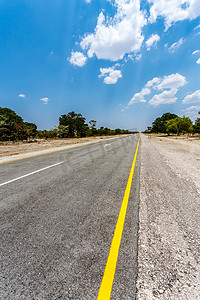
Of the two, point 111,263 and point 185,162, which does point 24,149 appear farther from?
point 111,263

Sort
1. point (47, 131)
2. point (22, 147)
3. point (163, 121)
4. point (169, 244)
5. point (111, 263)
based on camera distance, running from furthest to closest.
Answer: point (163, 121)
point (47, 131)
point (22, 147)
point (169, 244)
point (111, 263)

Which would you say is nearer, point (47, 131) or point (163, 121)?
point (47, 131)

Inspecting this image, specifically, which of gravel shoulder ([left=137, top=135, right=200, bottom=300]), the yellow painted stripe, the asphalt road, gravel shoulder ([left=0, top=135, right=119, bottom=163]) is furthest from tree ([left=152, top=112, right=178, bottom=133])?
the yellow painted stripe

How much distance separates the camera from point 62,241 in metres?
2.12

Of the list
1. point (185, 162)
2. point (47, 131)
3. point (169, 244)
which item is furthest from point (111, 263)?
point (47, 131)

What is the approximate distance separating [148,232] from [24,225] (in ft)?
7.77

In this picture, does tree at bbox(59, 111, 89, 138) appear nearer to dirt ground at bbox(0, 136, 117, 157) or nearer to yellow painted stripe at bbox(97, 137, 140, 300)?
dirt ground at bbox(0, 136, 117, 157)

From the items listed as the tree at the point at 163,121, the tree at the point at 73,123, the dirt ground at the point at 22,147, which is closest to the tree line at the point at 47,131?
the tree at the point at 73,123

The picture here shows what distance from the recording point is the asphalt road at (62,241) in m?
1.47

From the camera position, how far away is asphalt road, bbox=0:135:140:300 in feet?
4.83

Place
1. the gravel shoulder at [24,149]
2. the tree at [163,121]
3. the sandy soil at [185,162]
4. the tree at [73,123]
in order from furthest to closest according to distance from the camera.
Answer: the tree at [163,121]
the tree at [73,123]
the gravel shoulder at [24,149]
the sandy soil at [185,162]

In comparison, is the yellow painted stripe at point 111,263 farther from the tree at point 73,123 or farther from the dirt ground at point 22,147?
→ the tree at point 73,123

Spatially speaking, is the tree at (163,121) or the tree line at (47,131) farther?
the tree at (163,121)

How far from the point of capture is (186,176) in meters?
5.32
